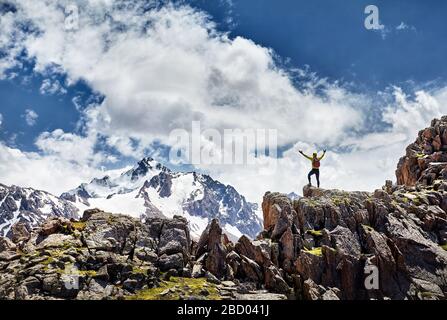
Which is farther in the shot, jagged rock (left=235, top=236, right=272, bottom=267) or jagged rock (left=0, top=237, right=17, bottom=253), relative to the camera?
jagged rock (left=235, top=236, right=272, bottom=267)

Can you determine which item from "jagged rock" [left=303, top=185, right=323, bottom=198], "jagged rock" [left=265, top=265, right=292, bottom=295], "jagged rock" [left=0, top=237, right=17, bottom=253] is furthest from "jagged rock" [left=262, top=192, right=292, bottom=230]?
"jagged rock" [left=0, top=237, right=17, bottom=253]

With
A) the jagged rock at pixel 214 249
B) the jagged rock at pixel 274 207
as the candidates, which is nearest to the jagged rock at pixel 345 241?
the jagged rock at pixel 274 207

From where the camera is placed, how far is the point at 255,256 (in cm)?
8856

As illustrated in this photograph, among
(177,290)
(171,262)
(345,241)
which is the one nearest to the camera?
(177,290)

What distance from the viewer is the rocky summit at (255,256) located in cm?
7231

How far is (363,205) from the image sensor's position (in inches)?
4082

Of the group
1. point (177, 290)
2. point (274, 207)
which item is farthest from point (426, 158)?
point (177, 290)

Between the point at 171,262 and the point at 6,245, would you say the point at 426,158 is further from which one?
the point at 6,245

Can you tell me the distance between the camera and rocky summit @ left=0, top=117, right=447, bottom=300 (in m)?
72.3

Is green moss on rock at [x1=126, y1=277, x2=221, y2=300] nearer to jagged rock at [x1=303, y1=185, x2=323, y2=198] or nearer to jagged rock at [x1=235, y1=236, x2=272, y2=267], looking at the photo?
jagged rock at [x1=235, y1=236, x2=272, y2=267]
